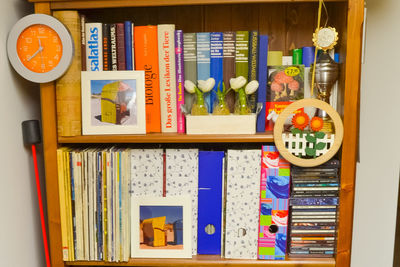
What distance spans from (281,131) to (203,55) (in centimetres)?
35

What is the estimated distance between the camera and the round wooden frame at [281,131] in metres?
1.08

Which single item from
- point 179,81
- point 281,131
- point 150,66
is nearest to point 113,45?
point 150,66

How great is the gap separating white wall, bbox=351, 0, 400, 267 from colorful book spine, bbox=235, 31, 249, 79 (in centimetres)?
47

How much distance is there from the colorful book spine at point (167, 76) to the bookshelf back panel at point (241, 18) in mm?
240

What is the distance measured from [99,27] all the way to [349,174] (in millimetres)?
893

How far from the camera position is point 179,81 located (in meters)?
1.17

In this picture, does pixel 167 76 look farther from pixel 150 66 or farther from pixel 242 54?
pixel 242 54

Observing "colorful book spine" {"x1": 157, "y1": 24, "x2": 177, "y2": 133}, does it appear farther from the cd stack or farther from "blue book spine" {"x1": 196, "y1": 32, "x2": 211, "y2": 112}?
the cd stack

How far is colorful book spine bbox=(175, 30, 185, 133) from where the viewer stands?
3.75 feet

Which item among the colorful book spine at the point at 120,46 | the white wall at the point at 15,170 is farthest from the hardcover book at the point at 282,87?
the white wall at the point at 15,170

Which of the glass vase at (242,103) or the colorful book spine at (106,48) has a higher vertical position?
the colorful book spine at (106,48)

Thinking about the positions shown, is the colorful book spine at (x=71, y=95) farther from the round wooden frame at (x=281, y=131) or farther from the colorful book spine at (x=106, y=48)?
the round wooden frame at (x=281, y=131)

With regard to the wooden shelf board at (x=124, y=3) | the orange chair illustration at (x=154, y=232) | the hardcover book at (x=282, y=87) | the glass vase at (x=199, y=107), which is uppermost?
the wooden shelf board at (x=124, y=3)

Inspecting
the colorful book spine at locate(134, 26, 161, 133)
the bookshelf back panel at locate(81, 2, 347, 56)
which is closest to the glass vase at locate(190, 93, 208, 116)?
the colorful book spine at locate(134, 26, 161, 133)
